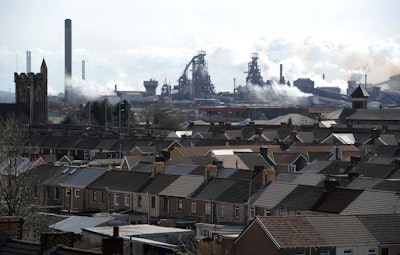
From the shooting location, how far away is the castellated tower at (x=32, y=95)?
516 feet

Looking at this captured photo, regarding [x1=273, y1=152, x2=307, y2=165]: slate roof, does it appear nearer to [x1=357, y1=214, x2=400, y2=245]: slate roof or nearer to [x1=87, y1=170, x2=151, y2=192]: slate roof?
[x1=87, y1=170, x2=151, y2=192]: slate roof

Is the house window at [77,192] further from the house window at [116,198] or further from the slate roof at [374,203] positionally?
the slate roof at [374,203]

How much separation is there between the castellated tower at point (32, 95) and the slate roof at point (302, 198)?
10525 cm

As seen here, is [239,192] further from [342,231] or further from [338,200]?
[342,231]

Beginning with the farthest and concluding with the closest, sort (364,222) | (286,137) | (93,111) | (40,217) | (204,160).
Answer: (93,111) → (286,137) → (204,160) → (40,217) → (364,222)

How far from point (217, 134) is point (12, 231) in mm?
98498

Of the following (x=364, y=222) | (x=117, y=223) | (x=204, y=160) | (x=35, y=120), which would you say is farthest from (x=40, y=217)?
(x=35, y=120)

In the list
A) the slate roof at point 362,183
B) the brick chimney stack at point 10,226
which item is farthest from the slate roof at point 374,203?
the brick chimney stack at point 10,226

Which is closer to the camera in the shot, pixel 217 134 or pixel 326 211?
pixel 326 211

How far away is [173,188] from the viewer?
62.9m

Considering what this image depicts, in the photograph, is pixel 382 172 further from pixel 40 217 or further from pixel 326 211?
pixel 40 217

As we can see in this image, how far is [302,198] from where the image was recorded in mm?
53438

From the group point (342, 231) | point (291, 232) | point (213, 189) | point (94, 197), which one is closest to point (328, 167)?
point (213, 189)

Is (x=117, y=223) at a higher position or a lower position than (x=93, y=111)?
lower
